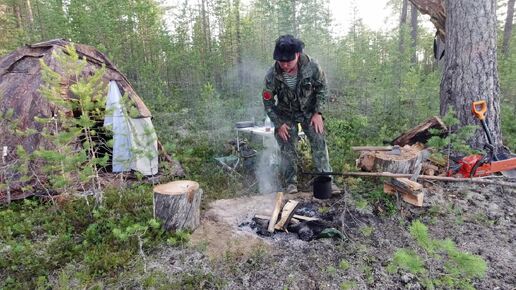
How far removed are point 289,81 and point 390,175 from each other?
180 centimetres

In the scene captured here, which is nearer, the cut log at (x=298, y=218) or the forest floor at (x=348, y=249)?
the forest floor at (x=348, y=249)

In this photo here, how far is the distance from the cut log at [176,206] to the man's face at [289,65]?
6.33 ft

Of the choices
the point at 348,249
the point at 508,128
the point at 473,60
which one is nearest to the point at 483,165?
the point at 473,60

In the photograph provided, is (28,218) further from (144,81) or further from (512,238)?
(144,81)

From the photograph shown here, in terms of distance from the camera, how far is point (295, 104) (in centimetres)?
441

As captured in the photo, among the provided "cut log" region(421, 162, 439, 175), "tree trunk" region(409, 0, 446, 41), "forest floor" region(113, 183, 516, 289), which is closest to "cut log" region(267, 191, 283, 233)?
"forest floor" region(113, 183, 516, 289)

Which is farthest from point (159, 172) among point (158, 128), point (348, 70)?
point (348, 70)

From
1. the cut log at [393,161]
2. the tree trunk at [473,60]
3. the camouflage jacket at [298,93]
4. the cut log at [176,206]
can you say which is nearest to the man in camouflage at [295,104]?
the camouflage jacket at [298,93]

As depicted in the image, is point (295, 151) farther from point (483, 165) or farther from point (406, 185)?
point (483, 165)

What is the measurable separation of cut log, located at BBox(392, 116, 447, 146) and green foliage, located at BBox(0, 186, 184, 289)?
4.00 metres

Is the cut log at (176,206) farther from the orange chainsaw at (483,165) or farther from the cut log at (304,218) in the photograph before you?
the orange chainsaw at (483,165)

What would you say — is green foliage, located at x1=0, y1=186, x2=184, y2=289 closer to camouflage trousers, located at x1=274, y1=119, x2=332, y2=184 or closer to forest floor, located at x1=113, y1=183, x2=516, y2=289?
forest floor, located at x1=113, y1=183, x2=516, y2=289

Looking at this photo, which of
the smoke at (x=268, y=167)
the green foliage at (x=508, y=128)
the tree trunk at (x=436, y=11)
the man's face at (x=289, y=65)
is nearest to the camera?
the man's face at (x=289, y=65)

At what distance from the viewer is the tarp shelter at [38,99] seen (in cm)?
475
